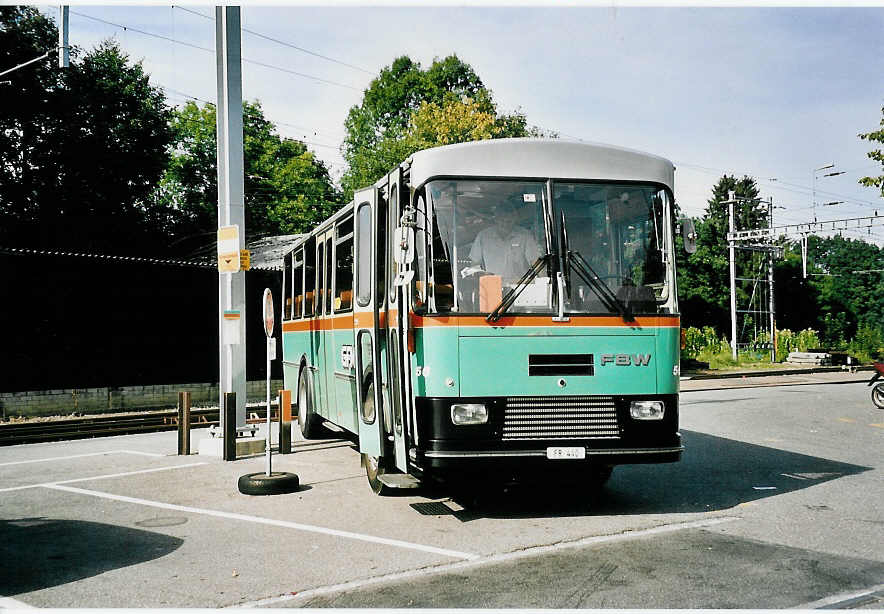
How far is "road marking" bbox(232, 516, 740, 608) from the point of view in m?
6.21

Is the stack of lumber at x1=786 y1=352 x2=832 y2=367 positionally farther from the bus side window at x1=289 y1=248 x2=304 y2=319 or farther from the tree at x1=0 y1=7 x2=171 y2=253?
the bus side window at x1=289 y1=248 x2=304 y2=319

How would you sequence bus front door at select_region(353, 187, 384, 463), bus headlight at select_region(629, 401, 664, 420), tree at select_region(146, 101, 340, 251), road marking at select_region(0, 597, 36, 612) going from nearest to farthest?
road marking at select_region(0, 597, 36, 612), bus headlight at select_region(629, 401, 664, 420), bus front door at select_region(353, 187, 384, 463), tree at select_region(146, 101, 340, 251)

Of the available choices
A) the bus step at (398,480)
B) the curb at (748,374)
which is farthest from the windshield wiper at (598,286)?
the curb at (748,374)

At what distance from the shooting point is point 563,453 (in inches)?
327

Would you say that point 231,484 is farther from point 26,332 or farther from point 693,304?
point 693,304

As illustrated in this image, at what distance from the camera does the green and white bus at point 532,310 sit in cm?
838

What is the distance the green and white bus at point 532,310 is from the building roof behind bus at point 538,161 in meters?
0.01

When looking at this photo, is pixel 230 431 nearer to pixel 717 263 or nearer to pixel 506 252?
pixel 506 252

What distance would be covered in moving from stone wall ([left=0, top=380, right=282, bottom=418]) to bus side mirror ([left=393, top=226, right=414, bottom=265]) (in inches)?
560

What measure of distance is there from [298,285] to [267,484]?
18.7 feet

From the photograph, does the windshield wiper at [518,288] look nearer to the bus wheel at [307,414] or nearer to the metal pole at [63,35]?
the bus wheel at [307,414]

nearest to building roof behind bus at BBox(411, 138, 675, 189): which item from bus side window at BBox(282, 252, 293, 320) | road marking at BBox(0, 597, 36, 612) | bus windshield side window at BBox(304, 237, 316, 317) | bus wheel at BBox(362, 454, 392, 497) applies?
bus wheel at BBox(362, 454, 392, 497)

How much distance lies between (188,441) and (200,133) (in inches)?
1568

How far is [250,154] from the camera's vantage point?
52031 millimetres
